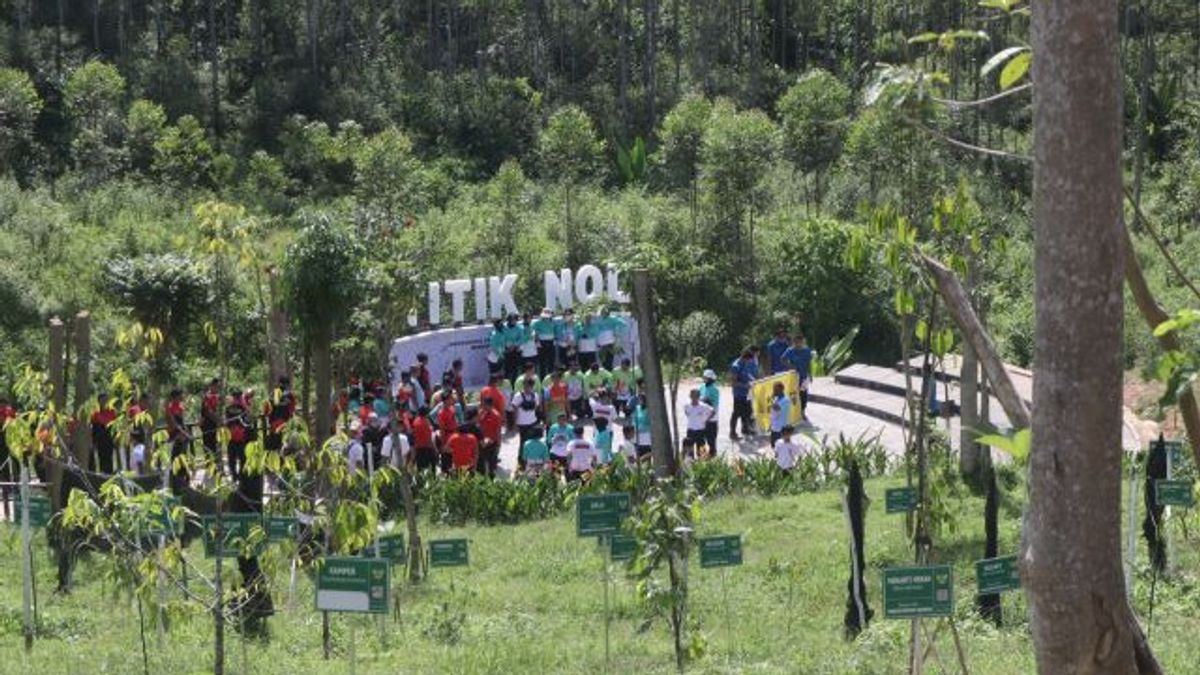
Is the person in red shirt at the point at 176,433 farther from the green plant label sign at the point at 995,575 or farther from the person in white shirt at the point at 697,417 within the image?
the green plant label sign at the point at 995,575

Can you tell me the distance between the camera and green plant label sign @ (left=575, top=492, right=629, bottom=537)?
12.6 meters

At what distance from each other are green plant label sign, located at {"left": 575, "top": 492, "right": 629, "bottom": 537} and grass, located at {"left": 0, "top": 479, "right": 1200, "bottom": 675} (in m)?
0.79

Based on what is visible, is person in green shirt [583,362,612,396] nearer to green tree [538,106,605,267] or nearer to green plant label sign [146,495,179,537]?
green tree [538,106,605,267]

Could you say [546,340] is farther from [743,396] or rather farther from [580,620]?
[580,620]

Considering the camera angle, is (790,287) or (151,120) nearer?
(790,287)

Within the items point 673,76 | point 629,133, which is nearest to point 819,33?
point 673,76

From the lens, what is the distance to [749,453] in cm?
2322

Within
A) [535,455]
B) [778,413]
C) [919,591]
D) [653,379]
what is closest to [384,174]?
[778,413]

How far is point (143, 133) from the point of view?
3844cm

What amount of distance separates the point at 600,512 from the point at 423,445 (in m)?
8.03

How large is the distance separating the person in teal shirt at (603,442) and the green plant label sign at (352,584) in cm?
995

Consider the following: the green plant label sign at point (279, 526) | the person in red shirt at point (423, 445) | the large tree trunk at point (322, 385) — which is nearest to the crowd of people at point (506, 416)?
the person in red shirt at point (423, 445)

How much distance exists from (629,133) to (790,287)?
17.8 meters

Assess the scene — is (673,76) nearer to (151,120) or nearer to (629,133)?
(629,133)
